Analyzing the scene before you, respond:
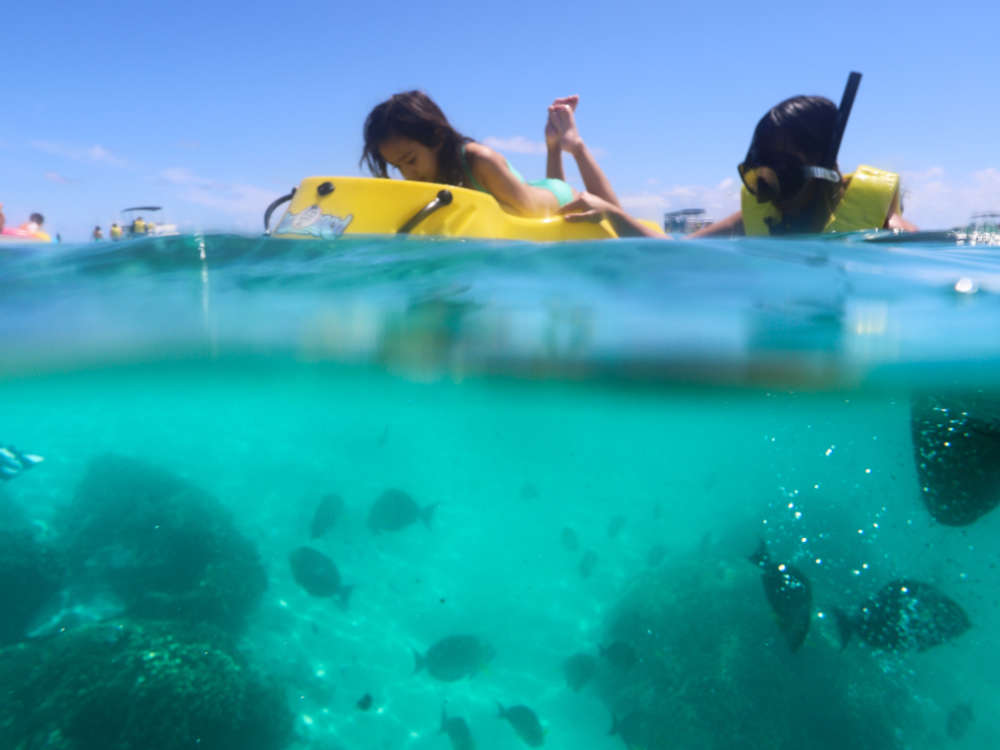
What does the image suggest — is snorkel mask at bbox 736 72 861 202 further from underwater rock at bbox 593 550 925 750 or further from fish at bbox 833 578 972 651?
underwater rock at bbox 593 550 925 750

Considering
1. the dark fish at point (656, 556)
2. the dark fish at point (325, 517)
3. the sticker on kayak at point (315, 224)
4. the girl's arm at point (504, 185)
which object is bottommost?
the dark fish at point (656, 556)

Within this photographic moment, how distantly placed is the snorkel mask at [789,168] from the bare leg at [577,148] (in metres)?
1.49

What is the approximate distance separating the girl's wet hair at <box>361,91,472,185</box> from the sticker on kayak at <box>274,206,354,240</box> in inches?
35.2

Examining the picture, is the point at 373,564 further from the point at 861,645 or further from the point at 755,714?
the point at 861,645

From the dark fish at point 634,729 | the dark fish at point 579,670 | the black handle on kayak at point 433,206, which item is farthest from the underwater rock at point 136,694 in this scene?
the black handle on kayak at point 433,206

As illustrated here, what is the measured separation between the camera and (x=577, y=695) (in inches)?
366

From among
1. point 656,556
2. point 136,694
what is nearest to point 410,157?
point 136,694

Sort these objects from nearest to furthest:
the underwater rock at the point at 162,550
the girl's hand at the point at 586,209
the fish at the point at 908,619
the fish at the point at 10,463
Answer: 1. the girl's hand at the point at 586,209
2. the fish at the point at 908,619
3. the fish at the point at 10,463
4. the underwater rock at the point at 162,550

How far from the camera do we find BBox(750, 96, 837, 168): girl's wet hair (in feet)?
17.3

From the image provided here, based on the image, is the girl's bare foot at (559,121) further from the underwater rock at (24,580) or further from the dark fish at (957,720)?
the underwater rock at (24,580)

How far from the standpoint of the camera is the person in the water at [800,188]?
530 cm

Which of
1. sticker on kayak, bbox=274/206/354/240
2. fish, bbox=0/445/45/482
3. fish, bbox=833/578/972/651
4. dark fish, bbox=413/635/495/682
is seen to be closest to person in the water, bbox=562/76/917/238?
sticker on kayak, bbox=274/206/354/240

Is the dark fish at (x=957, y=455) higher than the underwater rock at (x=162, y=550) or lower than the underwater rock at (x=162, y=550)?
higher

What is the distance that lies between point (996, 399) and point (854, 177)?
3418mm
